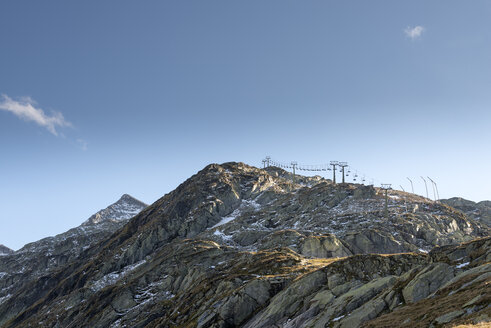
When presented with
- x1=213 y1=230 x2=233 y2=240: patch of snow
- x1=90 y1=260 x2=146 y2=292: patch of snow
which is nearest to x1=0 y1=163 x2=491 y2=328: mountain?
x1=90 y1=260 x2=146 y2=292: patch of snow

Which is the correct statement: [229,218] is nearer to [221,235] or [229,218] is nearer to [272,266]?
[221,235]

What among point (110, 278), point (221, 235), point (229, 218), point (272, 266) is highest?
point (229, 218)

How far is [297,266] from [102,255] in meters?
110

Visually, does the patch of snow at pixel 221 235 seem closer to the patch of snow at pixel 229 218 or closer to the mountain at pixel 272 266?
the mountain at pixel 272 266

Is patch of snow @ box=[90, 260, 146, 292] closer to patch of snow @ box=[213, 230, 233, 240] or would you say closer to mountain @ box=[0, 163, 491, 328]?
mountain @ box=[0, 163, 491, 328]

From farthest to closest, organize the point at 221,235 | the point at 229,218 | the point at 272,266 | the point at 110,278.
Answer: the point at 229,218, the point at 221,235, the point at 110,278, the point at 272,266

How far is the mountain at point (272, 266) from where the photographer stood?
134 feet

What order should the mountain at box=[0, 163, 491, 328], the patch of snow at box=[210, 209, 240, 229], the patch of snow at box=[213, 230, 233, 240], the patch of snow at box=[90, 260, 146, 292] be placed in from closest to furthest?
1. the mountain at box=[0, 163, 491, 328]
2. the patch of snow at box=[90, 260, 146, 292]
3. the patch of snow at box=[213, 230, 233, 240]
4. the patch of snow at box=[210, 209, 240, 229]

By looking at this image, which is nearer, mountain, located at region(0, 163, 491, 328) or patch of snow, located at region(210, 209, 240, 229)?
mountain, located at region(0, 163, 491, 328)

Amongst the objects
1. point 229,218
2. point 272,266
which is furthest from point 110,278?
point 272,266

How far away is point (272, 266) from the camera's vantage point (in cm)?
7406

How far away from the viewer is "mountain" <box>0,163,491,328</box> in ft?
134

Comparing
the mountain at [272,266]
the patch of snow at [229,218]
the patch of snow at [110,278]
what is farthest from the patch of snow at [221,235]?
the patch of snow at [110,278]

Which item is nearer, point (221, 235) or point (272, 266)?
point (272, 266)
